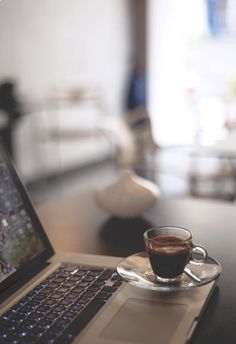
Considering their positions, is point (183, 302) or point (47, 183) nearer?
point (183, 302)

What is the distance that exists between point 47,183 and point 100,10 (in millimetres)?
1887

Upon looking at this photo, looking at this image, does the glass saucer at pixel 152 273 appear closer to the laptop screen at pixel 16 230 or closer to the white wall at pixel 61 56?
the laptop screen at pixel 16 230

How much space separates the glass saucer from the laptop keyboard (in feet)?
0.07

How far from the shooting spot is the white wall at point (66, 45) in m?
4.05

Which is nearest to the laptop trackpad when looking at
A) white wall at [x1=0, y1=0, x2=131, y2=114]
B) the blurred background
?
the blurred background

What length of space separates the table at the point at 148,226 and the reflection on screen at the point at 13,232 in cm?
12

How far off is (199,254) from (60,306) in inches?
10.6

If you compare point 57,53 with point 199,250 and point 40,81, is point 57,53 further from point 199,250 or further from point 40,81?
point 199,250

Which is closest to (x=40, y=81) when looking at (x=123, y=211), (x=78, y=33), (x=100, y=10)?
(x=78, y=33)

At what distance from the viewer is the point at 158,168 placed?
3.17m

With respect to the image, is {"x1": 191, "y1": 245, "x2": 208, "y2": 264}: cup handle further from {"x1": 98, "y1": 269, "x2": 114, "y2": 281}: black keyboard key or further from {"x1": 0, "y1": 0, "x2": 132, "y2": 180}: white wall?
{"x1": 0, "y1": 0, "x2": 132, "y2": 180}: white wall

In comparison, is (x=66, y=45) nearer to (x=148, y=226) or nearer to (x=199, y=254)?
(x=148, y=226)

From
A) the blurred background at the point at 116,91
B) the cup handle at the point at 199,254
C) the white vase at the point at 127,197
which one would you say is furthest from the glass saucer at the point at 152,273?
the blurred background at the point at 116,91

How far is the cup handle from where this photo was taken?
87 centimetres
